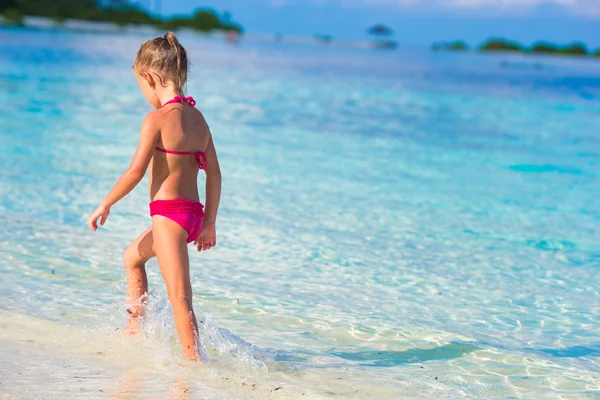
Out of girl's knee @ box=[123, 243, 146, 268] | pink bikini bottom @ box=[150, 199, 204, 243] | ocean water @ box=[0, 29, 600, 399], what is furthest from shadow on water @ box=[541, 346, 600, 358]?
girl's knee @ box=[123, 243, 146, 268]

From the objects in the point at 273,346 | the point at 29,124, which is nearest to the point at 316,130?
the point at 29,124

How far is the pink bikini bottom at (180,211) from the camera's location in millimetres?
3734

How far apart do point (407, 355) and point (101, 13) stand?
126369 mm

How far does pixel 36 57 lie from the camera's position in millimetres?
31703

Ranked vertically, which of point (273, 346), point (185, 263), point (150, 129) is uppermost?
point (150, 129)

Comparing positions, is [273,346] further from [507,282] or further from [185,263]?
[507,282]

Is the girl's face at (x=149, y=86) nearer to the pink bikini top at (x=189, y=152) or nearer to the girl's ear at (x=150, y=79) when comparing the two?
the girl's ear at (x=150, y=79)

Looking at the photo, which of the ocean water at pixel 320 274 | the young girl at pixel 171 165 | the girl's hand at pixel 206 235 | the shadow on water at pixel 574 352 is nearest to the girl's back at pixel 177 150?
the young girl at pixel 171 165

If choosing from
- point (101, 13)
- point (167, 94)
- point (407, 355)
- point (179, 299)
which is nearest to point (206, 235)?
point (179, 299)

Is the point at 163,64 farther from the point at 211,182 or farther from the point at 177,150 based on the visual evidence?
the point at 211,182

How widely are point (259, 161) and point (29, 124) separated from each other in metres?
4.43

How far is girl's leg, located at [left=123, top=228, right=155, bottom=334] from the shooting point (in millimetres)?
3938

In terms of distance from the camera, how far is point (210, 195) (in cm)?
395

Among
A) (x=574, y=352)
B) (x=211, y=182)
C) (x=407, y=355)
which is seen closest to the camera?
(x=211, y=182)
